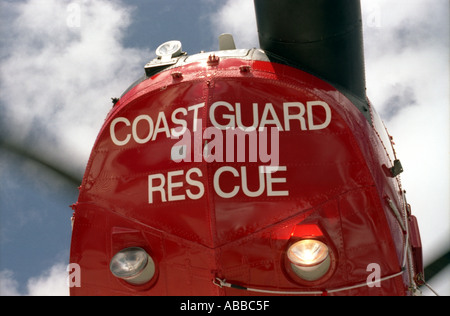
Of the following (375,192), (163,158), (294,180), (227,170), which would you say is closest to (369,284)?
(375,192)

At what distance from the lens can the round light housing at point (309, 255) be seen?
5.07 metres

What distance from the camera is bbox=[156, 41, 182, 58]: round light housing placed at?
6.75 m

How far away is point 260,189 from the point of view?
538cm

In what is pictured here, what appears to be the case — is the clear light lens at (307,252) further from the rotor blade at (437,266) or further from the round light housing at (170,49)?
the round light housing at (170,49)

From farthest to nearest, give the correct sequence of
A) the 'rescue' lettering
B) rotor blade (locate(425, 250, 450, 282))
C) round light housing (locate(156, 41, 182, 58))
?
round light housing (locate(156, 41, 182, 58)), rotor blade (locate(425, 250, 450, 282)), the 'rescue' lettering

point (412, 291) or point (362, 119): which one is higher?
point (362, 119)

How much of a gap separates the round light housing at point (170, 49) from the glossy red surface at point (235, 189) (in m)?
0.75

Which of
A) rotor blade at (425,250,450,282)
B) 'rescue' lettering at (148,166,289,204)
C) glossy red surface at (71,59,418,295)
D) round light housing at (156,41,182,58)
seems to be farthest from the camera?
round light housing at (156,41,182,58)

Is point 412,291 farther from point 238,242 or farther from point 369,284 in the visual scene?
point 238,242

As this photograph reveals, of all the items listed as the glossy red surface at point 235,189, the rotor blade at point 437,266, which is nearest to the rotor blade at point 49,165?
the glossy red surface at point 235,189

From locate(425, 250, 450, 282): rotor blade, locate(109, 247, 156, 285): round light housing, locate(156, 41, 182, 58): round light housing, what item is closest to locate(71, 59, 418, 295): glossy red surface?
locate(109, 247, 156, 285): round light housing

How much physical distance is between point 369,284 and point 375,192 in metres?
0.95

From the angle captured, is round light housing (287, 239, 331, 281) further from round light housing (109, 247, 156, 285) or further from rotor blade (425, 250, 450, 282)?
rotor blade (425, 250, 450, 282)

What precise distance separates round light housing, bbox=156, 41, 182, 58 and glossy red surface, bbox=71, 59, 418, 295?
2.46 feet
